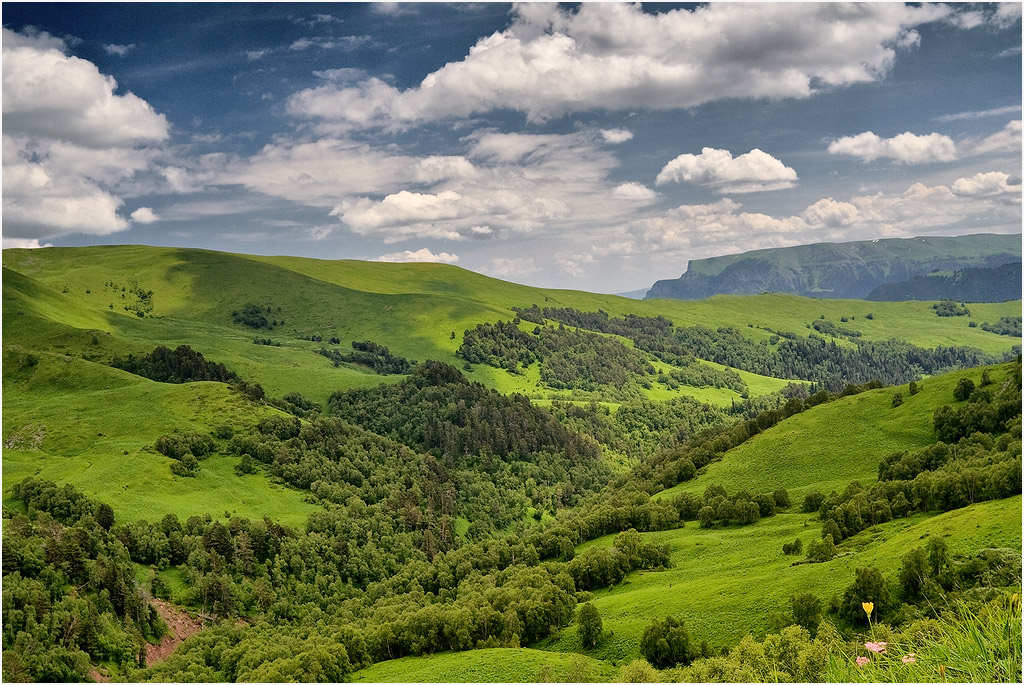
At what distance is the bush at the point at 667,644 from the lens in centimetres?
7338

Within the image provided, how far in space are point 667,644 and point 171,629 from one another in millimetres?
107867

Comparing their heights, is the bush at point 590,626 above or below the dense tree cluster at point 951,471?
below

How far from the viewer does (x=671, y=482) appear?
178 meters

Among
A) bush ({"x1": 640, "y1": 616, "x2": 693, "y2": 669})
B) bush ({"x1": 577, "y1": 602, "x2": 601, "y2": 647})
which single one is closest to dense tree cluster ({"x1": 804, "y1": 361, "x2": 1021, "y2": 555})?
bush ({"x1": 640, "y1": 616, "x2": 693, "y2": 669})

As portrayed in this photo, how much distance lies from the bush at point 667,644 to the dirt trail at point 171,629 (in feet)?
320

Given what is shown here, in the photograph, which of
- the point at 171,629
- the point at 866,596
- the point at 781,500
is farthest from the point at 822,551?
the point at 171,629

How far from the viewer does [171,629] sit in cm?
12769

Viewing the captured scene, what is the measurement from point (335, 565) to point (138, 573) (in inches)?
1903

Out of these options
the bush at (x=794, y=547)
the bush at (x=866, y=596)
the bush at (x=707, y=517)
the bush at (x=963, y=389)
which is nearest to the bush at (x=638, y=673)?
the bush at (x=866, y=596)

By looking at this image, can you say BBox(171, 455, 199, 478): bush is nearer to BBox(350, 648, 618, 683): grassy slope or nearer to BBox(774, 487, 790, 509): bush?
BBox(350, 648, 618, 683): grassy slope

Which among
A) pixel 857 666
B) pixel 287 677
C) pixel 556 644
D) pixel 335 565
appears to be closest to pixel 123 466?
pixel 335 565

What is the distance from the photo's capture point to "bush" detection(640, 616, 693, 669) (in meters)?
73.4

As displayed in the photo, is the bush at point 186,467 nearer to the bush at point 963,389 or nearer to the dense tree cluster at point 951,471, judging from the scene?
the dense tree cluster at point 951,471

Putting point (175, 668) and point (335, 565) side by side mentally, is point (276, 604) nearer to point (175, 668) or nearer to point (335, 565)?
point (335, 565)
